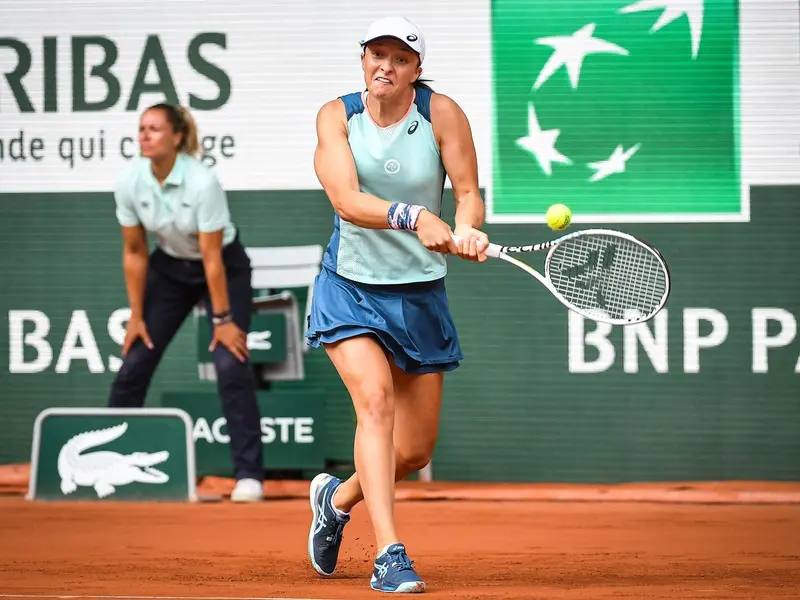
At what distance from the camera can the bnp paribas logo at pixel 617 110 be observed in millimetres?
7402

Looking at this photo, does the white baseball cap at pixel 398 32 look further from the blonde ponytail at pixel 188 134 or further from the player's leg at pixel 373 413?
the blonde ponytail at pixel 188 134

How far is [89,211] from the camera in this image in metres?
7.84

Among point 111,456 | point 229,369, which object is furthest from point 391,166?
point 111,456

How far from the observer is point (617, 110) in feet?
24.5

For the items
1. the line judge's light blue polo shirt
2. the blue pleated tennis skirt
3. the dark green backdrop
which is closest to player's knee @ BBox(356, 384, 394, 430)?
the blue pleated tennis skirt

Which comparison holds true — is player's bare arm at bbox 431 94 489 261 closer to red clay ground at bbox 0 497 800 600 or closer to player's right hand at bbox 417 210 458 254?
player's right hand at bbox 417 210 458 254

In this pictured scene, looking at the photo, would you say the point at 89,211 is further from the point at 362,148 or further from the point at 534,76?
the point at 362,148

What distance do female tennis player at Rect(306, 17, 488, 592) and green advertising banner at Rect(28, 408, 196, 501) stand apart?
2603 mm

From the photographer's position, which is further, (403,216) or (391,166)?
(391,166)

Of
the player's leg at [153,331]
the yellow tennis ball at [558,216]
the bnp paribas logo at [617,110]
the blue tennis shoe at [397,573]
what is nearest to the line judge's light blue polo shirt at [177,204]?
the player's leg at [153,331]

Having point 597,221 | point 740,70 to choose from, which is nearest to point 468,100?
point 597,221

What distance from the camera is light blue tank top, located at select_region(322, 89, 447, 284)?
4.24m

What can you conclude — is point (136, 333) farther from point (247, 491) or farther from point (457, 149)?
point (457, 149)

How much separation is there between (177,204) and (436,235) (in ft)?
10.4
